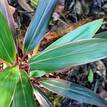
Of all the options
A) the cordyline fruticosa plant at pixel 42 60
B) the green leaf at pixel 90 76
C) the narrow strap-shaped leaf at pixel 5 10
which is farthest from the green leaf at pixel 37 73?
the green leaf at pixel 90 76

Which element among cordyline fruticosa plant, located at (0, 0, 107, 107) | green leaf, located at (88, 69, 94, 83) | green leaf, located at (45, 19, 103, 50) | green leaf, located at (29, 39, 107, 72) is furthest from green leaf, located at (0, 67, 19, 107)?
green leaf, located at (88, 69, 94, 83)

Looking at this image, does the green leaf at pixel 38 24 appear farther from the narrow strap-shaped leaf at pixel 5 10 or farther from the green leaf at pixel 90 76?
the green leaf at pixel 90 76

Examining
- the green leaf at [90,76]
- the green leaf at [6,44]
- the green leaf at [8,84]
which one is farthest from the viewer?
the green leaf at [90,76]

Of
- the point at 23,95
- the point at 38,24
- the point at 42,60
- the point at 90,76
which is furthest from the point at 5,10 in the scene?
the point at 90,76

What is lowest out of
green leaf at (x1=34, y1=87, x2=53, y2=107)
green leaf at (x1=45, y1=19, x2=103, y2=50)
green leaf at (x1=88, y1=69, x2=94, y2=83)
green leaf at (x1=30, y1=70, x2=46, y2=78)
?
green leaf at (x1=88, y1=69, x2=94, y2=83)

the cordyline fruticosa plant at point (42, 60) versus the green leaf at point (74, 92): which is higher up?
the cordyline fruticosa plant at point (42, 60)

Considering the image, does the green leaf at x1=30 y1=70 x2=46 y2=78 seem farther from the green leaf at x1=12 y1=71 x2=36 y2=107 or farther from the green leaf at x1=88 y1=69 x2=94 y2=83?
the green leaf at x1=88 y1=69 x2=94 y2=83

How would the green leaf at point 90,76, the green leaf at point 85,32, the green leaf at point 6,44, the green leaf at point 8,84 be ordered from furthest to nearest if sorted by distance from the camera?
1. the green leaf at point 90,76
2. the green leaf at point 85,32
3. the green leaf at point 6,44
4. the green leaf at point 8,84
